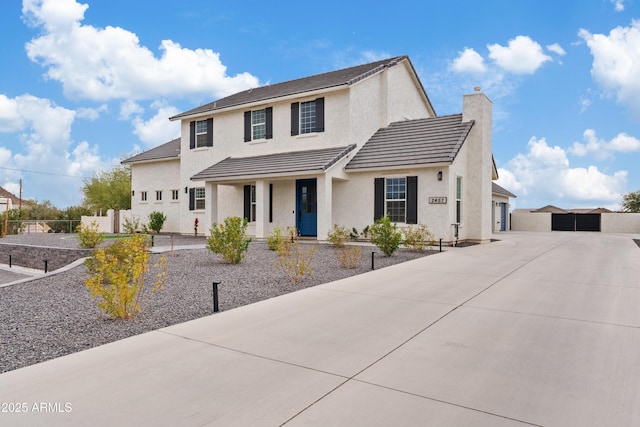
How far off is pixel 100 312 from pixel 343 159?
40.8 ft

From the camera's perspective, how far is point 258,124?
807 inches

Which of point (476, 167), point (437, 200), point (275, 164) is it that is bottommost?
point (437, 200)

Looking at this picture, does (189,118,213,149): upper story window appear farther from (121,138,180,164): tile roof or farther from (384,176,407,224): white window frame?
(384,176,407,224): white window frame

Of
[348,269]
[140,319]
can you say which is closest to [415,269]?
[348,269]

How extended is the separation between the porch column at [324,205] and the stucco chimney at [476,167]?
19.7ft

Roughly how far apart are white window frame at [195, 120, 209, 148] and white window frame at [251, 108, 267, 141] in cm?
356

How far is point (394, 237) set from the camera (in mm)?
11953

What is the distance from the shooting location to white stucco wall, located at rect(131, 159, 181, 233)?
78.9 feet

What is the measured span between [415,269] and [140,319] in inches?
252

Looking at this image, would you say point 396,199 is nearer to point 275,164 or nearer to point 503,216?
point 275,164

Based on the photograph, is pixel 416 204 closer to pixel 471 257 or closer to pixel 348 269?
pixel 471 257

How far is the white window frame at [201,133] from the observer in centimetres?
2264

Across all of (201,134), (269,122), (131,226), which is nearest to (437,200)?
(269,122)

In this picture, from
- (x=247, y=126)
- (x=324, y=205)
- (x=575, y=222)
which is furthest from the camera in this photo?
(x=575, y=222)
